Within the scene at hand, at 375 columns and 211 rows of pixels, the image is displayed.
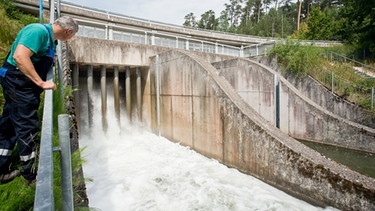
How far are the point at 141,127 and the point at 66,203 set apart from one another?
32.8 ft

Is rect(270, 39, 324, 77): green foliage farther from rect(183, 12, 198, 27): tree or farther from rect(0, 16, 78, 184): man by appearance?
rect(183, 12, 198, 27): tree

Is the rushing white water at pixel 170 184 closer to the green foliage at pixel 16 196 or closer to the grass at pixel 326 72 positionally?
the green foliage at pixel 16 196

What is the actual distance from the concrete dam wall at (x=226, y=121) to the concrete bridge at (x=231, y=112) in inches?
0.8

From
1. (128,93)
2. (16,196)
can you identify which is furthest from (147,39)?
(16,196)

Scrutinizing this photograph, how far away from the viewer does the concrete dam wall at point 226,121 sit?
→ 4.67 m

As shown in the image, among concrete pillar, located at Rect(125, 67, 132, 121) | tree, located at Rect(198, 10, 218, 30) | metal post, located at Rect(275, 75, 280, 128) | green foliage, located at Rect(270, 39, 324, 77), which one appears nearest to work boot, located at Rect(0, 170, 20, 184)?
concrete pillar, located at Rect(125, 67, 132, 121)

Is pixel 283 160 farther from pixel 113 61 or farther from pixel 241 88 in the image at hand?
pixel 113 61

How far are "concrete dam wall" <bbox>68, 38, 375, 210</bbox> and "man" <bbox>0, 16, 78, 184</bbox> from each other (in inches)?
191

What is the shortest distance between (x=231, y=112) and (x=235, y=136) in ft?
2.28

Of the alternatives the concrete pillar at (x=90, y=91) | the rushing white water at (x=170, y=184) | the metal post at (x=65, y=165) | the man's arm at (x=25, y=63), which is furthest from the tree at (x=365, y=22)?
the metal post at (x=65, y=165)

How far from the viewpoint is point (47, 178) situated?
2.94ft

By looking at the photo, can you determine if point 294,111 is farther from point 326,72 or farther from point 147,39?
point 147,39

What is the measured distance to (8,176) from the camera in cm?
251

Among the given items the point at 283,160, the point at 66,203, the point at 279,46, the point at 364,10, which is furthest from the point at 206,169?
the point at 364,10
